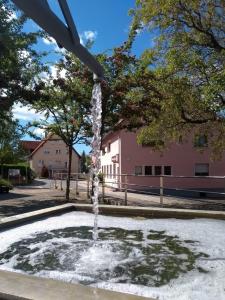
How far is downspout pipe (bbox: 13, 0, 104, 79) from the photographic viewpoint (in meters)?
4.86

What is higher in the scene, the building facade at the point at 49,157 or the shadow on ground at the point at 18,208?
the building facade at the point at 49,157

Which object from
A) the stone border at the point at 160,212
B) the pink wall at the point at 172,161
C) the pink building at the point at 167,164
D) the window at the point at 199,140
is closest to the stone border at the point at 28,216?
the stone border at the point at 160,212

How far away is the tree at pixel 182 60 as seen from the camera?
16.8 m

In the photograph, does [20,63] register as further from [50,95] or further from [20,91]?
[50,95]

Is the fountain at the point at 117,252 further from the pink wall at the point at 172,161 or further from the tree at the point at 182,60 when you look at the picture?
Answer: the pink wall at the point at 172,161

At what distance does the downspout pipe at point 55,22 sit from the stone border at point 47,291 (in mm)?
3006

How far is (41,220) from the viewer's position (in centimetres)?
962

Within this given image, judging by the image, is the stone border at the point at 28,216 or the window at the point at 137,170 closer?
the stone border at the point at 28,216

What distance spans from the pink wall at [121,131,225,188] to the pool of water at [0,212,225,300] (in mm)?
23816

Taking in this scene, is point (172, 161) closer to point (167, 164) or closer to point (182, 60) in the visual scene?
point (167, 164)

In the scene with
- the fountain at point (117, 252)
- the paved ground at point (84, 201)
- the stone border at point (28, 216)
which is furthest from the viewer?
the paved ground at point (84, 201)

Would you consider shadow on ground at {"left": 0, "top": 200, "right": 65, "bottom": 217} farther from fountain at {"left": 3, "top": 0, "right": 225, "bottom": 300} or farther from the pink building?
the pink building

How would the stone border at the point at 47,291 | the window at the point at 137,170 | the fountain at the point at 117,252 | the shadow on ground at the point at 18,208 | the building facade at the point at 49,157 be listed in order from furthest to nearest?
1. the building facade at the point at 49,157
2. the window at the point at 137,170
3. the shadow on ground at the point at 18,208
4. the fountain at the point at 117,252
5. the stone border at the point at 47,291

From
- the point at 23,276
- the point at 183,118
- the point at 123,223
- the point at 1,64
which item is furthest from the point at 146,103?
the point at 23,276
